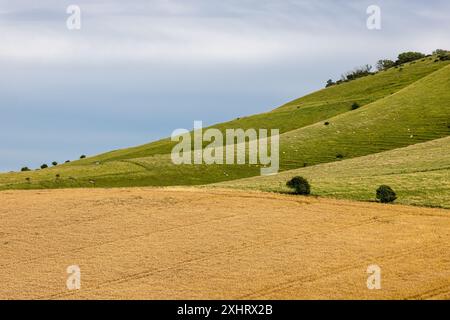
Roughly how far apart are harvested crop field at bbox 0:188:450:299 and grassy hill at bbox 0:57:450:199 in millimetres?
20474

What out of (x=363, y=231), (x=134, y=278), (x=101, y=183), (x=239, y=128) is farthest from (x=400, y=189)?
(x=239, y=128)

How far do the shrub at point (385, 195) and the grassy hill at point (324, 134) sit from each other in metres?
26.9

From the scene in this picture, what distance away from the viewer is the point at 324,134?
89.9 m

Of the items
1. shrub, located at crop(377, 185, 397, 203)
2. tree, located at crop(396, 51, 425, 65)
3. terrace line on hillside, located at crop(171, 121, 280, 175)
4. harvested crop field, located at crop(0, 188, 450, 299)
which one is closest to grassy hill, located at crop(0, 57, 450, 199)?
terrace line on hillside, located at crop(171, 121, 280, 175)

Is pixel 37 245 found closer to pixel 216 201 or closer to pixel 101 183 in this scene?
pixel 216 201

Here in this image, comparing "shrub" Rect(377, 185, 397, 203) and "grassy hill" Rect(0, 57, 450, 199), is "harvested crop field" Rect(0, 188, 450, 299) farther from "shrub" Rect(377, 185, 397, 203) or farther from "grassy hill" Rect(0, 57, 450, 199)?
"grassy hill" Rect(0, 57, 450, 199)

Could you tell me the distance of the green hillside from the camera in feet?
152

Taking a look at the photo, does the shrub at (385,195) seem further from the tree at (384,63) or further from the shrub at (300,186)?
the tree at (384,63)

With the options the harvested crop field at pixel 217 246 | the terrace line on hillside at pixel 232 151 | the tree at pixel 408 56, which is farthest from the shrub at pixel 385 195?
the tree at pixel 408 56

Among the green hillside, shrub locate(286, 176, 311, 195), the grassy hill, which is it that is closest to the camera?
the green hillside

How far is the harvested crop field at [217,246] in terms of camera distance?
1112 inches

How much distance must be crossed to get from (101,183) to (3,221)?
23.5m

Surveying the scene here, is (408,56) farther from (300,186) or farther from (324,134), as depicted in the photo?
(300,186)

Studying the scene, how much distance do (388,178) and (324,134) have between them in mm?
37466
